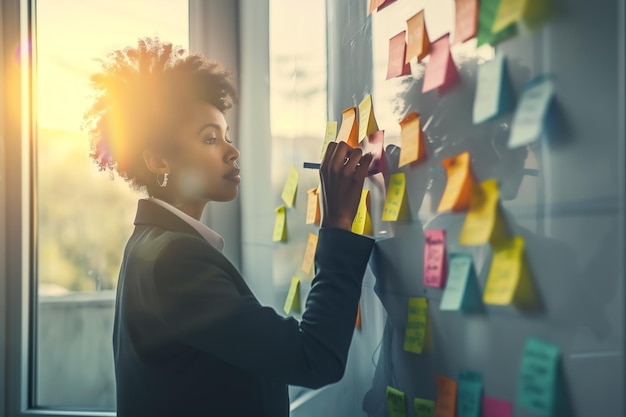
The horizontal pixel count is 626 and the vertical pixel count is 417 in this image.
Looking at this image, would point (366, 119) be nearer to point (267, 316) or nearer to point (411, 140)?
point (411, 140)

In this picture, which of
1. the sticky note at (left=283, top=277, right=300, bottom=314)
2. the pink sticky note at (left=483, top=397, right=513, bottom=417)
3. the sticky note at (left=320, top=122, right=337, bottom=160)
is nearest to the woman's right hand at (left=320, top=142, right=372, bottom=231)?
the sticky note at (left=320, top=122, right=337, bottom=160)

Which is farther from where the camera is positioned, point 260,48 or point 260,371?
point 260,48

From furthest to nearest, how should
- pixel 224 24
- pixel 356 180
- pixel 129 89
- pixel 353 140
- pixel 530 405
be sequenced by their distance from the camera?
pixel 224 24 < pixel 129 89 < pixel 353 140 < pixel 356 180 < pixel 530 405

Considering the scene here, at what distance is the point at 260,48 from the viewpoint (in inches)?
67.8

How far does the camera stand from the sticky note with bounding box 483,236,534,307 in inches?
27.3

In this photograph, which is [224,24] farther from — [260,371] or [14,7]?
[260,371]

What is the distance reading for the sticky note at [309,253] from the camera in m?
1.31

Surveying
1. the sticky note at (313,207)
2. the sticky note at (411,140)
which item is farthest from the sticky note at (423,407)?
the sticky note at (313,207)

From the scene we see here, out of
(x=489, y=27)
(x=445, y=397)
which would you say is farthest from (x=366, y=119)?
(x=445, y=397)

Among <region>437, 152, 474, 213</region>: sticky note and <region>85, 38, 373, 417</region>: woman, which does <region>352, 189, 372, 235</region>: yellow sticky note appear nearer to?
<region>85, 38, 373, 417</region>: woman

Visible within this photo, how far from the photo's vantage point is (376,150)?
3.52 feet

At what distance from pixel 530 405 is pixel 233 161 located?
0.73 m

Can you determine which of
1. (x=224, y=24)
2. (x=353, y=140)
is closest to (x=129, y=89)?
(x=353, y=140)

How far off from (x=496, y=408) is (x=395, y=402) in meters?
0.26
